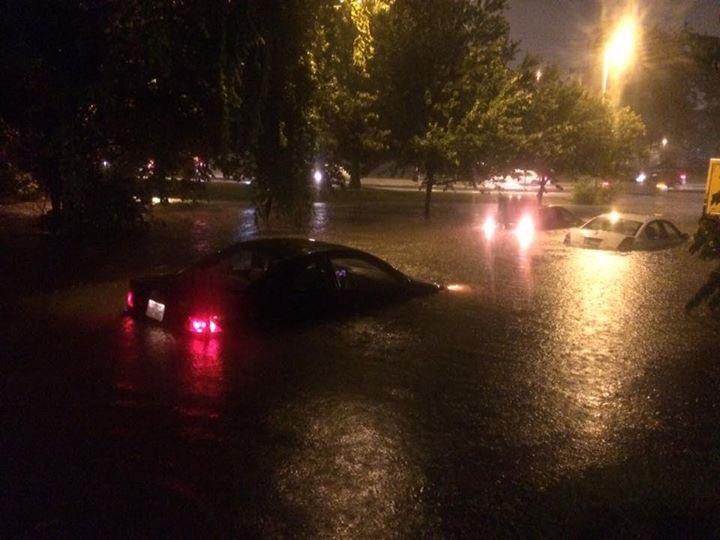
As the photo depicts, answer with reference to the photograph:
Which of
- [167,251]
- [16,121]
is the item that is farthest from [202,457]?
[167,251]

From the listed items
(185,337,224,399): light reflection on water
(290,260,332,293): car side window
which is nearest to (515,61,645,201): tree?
(290,260,332,293): car side window

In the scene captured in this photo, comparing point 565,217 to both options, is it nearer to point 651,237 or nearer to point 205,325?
point 651,237

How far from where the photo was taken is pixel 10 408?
19.3 feet

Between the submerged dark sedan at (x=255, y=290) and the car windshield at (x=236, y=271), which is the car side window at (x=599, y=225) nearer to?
the submerged dark sedan at (x=255, y=290)

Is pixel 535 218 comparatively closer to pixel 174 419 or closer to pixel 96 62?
pixel 96 62

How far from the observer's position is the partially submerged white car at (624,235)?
695 inches

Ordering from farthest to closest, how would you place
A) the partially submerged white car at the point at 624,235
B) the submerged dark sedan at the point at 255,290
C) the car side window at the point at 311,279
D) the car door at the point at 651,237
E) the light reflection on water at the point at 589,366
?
the car door at the point at 651,237, the partially submerged white car at the point at 624,235, the car side window at the point at 311,279, the submerged dark sedan at the point at 255,290, the light reflection on water at the point at 589,366

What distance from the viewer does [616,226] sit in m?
18.3

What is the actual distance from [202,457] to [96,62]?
6743 millimetres

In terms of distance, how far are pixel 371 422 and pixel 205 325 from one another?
2299 millimetres

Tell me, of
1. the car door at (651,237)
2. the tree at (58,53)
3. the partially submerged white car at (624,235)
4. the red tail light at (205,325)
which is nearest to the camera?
the red tail light at (205,325)

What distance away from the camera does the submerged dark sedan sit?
7.38 metres

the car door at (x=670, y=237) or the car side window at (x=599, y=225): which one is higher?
the car side window at (x=599, y=225)

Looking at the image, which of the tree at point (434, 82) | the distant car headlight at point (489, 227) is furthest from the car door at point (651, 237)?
the tree at point (434, 82)
